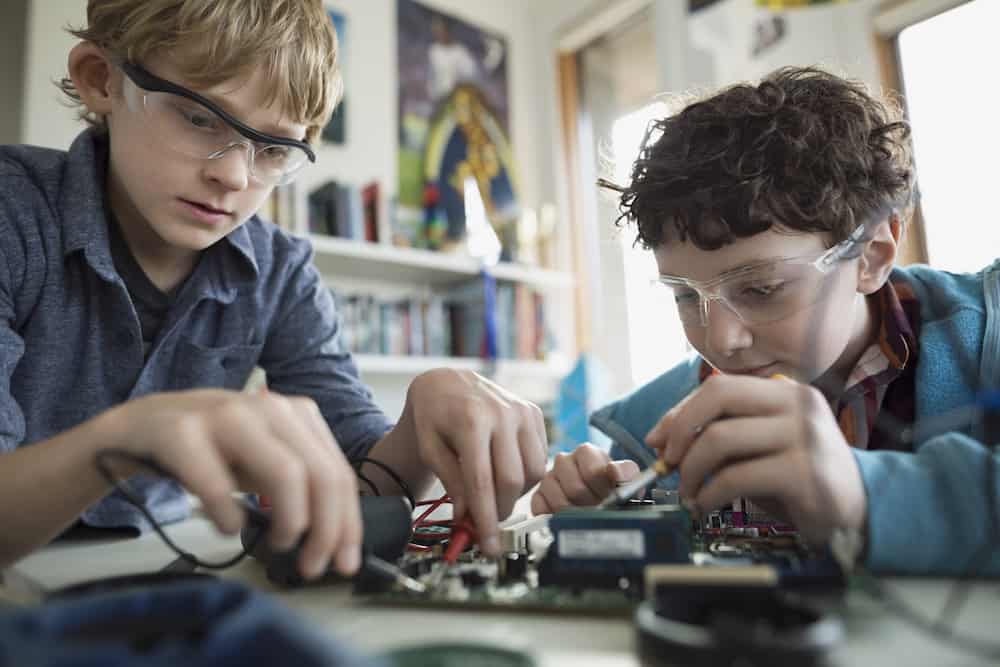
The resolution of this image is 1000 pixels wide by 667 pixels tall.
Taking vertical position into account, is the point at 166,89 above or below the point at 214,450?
above

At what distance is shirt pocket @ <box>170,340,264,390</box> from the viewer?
1.08 metres

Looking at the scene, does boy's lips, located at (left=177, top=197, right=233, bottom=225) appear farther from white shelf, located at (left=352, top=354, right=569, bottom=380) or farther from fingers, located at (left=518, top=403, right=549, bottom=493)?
white shelf, located at (left=352, top=354, right=569, bottom=380)

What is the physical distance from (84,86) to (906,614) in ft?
3.94

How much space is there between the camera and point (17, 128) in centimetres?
193

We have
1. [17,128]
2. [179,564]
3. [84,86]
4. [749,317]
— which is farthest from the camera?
[17,128]

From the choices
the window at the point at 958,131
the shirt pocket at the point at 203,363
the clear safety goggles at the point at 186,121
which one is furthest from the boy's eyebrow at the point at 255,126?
the window at the point at 958,131

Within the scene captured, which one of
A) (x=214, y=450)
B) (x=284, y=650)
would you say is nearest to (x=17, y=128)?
(x=214, y=450)

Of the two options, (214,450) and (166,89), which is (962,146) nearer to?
(166,89)

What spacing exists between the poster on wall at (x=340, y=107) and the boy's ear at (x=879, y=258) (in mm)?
2179

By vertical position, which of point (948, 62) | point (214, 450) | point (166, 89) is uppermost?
point (948, 62)

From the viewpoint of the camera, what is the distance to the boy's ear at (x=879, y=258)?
0.94m

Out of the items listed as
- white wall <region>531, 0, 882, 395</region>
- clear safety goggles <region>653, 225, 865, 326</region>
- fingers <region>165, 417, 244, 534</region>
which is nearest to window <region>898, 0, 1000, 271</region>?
white wall <region>531, 0, 882, 395</region>

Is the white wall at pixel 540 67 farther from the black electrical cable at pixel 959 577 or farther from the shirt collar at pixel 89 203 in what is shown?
the black electrical cable at pixel 959 577

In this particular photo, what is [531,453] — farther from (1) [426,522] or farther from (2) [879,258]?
(2) [879,258]
